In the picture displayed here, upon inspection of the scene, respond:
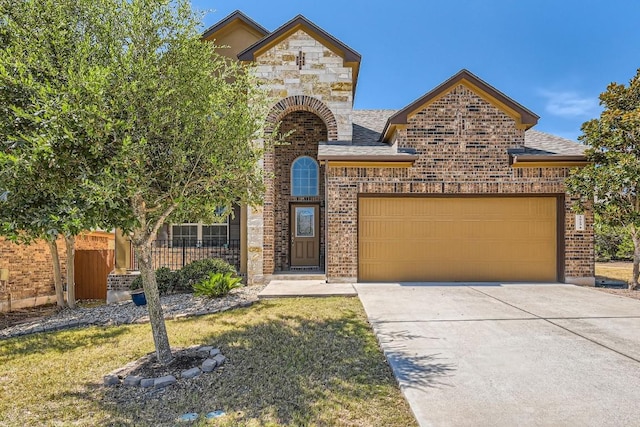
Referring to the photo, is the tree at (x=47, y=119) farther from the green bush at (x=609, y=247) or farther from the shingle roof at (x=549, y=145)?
the green bush at (x=609, y=247)

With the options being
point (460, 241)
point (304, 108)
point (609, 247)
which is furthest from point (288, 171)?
point (609, 247)

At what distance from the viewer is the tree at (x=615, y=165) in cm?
915

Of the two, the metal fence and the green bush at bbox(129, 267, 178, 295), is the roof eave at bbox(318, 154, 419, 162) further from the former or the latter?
the green bush at bbox(129, 267, 178, 295)

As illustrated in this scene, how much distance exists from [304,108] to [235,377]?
909 cm

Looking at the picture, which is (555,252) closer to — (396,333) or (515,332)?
(515,332)

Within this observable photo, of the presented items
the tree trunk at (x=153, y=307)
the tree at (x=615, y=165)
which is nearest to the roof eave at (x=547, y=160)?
the tree at (x=615, y=165)

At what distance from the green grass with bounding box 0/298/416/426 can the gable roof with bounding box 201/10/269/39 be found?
396 inches

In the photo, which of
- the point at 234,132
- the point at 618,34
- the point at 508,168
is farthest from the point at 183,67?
the point at 618,34

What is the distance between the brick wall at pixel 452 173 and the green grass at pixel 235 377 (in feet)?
12.1

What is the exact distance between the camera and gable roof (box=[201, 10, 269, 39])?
1230cm

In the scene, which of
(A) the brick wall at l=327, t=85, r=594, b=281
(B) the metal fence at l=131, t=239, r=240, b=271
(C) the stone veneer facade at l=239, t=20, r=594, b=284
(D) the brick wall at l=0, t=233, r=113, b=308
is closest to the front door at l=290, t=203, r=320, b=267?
(B) the metal fence at l=131, t=239, r=240, b=271

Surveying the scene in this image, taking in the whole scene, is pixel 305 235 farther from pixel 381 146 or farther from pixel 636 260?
pixel 636 260

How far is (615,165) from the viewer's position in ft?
30.6

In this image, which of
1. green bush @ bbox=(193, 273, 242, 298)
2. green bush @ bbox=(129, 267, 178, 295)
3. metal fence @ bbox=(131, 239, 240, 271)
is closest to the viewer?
green bush @ bbox=(193, 273, 242, 298)
